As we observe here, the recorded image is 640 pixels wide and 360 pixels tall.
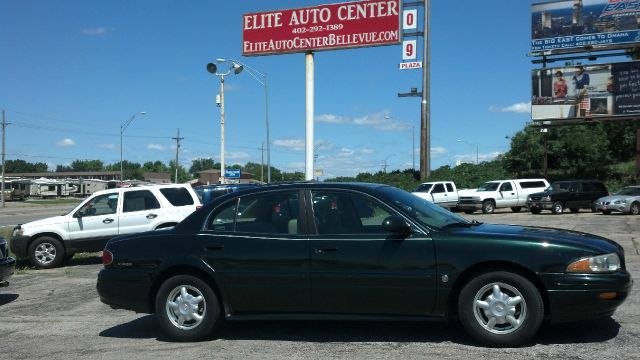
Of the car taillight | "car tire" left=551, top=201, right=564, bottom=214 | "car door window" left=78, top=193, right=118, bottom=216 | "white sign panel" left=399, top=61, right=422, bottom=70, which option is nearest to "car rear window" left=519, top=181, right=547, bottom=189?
"car tire" left=551, top=201, right=564, bottom=214

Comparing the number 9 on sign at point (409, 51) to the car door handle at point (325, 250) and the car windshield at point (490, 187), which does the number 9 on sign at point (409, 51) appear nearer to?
the car windshield at point (490, 187)

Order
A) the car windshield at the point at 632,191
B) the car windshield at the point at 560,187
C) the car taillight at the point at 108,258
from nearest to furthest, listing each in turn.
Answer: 1. the car taillight at the point at 108,258
2. the car windshield at the point at 632,191
3. the car windshield at the point at 560,187

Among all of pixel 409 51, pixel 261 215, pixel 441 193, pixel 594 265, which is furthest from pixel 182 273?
pixel 409 51

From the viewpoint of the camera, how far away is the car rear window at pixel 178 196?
13570 mm

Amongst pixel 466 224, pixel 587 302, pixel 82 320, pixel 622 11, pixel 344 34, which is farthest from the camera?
pixel 622 11

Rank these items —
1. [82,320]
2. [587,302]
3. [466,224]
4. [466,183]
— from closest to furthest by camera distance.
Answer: [587,302] < [466,224] < [82,320] < [466,183]

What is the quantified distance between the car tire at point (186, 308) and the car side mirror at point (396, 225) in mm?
1932

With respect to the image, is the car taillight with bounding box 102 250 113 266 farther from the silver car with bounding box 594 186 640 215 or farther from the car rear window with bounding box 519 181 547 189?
the car rear window with bounding box 519 181 547 189

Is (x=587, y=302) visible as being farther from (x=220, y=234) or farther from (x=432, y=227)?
(x=220, y=234)

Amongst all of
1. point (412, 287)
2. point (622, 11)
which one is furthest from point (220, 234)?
point (622, 11)

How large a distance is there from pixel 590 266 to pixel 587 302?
12.4 inches

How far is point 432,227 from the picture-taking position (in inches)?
229

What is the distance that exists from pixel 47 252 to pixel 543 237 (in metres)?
11.2

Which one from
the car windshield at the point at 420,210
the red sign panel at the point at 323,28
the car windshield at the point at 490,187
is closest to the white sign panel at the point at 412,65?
the car windshield at the point at 490,187
